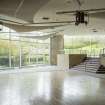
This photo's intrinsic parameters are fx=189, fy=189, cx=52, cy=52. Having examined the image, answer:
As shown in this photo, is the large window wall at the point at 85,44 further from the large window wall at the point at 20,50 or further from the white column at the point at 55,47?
the large window wall at the point at 20,50

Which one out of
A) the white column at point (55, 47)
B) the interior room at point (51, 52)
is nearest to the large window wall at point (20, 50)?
the interior room at point (51, 52)

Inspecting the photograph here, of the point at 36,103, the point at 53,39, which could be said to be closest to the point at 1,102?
the point at 36,103

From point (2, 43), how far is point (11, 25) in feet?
13.2

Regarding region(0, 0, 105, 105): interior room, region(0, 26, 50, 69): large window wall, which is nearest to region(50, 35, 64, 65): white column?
region(0, 0, 105, 105): interior room

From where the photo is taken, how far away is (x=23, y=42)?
18812 mm

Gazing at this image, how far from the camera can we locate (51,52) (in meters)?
21.5

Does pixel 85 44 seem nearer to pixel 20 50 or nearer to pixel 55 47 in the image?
pixel 55 47

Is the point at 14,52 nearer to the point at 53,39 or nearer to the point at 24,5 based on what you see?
the point at 53,39

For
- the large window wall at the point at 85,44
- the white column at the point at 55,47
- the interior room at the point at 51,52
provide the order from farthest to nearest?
1. the white column at the point at 55,47
2. the large window wall at the point at 85,44
3. the interior room at the point at 51,52

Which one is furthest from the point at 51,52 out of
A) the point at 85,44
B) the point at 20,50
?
the point at 20,50

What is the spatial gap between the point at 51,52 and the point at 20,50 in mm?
4160

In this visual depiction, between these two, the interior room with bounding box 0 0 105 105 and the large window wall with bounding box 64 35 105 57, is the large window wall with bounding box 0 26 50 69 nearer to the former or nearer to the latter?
the interior room with bounding box 0 0 105 105

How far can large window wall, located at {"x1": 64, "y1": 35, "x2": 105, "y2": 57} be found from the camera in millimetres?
20859

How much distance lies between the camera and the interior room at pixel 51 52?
276 inches
